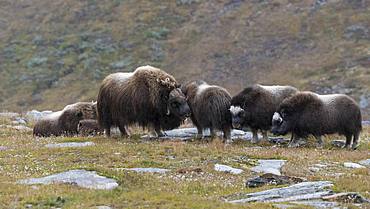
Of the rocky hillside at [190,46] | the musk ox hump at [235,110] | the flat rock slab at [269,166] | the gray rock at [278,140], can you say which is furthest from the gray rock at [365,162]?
the rocky hillside at [190,46]

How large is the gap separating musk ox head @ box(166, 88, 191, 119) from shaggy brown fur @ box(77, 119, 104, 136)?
3.35 meters

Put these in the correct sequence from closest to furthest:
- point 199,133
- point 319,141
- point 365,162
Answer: point 365,162, point 319,141, point 199,133

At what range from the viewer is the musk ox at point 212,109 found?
22.0 metres

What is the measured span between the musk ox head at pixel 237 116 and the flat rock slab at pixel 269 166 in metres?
4.02

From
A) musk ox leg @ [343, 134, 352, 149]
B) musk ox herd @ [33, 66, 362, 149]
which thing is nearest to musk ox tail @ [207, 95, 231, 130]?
musk ox herd @ [33, 66, 362, 149]

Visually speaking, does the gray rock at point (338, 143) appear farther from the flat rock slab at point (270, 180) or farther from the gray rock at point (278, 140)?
the flat rock slab at point (270, 180)

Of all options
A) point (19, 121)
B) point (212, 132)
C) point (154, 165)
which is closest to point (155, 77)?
point (212, 132)

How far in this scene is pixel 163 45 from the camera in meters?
62.8

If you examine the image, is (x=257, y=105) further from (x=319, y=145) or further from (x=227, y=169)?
(x=227, y=169)

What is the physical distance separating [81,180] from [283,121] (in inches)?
368

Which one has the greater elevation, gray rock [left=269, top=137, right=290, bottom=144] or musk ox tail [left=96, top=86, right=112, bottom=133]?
musk ox tail [left=96, top=86, right=112, bottom=133]

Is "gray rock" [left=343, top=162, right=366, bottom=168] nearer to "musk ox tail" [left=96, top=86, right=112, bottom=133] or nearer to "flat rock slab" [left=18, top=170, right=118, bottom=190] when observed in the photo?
"flat rock slab" [left=18, top=170, right=118, bottom=190]

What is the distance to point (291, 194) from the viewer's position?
1293cm

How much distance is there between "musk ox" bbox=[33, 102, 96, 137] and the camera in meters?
25.1
